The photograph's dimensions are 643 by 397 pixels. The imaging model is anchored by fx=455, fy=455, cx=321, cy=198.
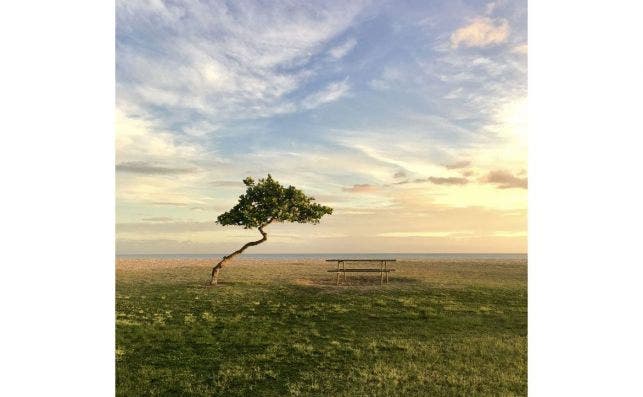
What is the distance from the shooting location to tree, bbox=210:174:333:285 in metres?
13.1

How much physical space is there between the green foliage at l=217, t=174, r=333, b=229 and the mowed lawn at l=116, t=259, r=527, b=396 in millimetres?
2179

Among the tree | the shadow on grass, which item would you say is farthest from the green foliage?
the shadow on grass

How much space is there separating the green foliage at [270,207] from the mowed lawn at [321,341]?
7.15ft

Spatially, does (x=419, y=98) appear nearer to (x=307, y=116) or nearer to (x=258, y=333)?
(x=307, y=116)

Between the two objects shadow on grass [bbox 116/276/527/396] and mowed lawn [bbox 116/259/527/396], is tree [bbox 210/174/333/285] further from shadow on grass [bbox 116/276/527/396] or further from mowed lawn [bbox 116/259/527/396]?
shadow on grass [bbox 116/276/527/396]

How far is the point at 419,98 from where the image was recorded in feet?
37.7

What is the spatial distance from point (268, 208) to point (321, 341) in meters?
5.99

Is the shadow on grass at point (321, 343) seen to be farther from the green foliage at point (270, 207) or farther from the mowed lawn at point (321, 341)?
the green foliage at point (270, 207)

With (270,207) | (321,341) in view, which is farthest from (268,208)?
(321,341)

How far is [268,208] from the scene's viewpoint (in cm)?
1427

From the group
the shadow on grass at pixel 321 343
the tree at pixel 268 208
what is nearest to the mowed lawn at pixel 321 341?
the shadow on grass at pixel 321 343

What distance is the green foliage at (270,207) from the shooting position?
13094 millimetres
